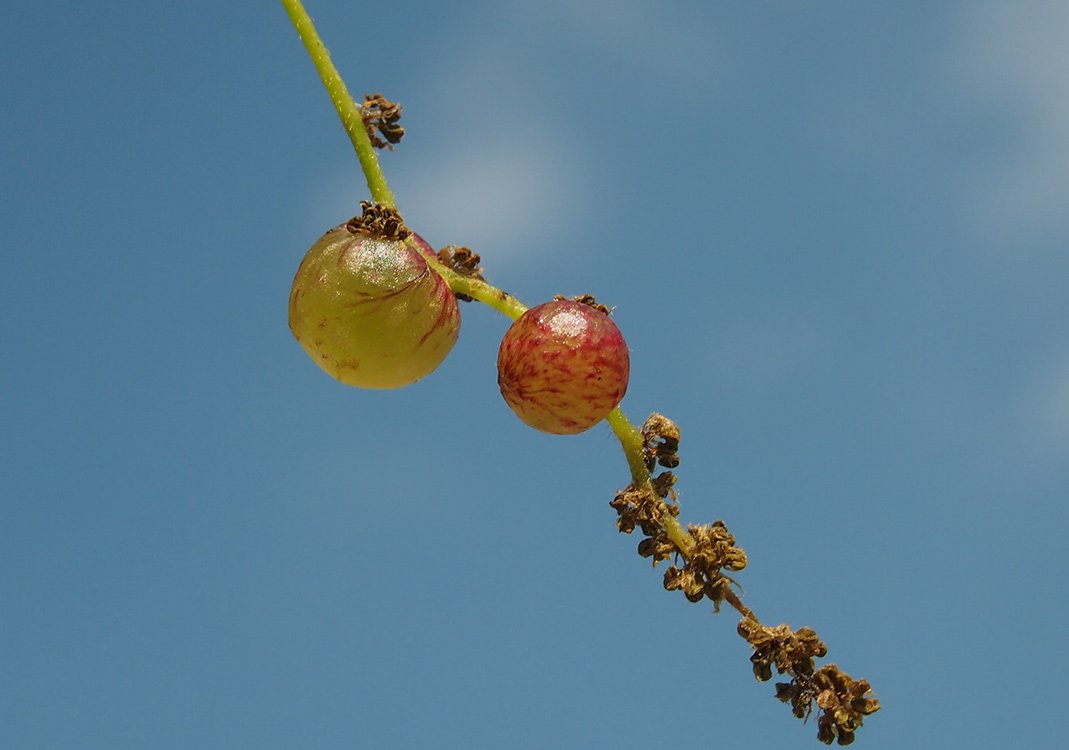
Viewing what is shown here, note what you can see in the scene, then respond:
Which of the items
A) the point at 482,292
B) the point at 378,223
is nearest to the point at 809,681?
the point at 482,292

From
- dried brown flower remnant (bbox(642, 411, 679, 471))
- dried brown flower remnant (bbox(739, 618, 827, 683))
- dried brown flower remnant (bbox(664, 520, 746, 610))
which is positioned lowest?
dried brown flower remnant (bbox(739, 618, 827, 683))

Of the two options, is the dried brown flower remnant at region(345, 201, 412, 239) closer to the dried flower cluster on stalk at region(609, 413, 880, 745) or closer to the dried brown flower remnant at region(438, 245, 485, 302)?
the dried brown flower remnant at region(438, 245, 485, 302)

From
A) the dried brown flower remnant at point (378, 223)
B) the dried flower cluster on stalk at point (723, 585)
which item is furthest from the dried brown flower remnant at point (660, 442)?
the dried brown flower remnant at point (378, 223)

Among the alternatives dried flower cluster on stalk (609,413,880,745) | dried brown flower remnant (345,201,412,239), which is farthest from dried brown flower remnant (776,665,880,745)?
dried brown flower remnant (345,201,412,239)

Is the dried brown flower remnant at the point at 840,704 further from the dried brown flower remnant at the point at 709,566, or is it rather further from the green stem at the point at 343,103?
the green stem at the point at 343,103

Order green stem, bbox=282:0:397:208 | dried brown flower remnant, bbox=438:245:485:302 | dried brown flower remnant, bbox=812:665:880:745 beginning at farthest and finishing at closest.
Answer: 1. dried brown flower remnant, bbox=438:245:485:302
2. green stem, bbox=282:0:397:208
3. dried brown flower remnant, bbox=812:665:880:745
